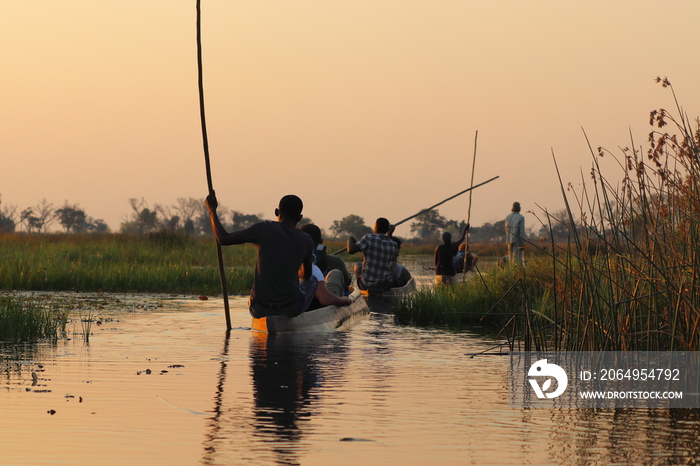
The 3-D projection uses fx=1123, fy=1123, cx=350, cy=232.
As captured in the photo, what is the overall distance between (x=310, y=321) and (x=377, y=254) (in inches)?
271

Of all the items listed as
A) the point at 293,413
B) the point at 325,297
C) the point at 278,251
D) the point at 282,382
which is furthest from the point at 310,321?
the point at 293,413

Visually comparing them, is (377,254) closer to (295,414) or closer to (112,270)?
(112,270)

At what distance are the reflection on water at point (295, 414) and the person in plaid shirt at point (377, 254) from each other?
7820 millimetres

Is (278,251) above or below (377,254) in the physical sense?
below

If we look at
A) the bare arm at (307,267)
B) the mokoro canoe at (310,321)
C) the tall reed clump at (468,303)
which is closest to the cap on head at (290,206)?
the bare arm at (307,267)

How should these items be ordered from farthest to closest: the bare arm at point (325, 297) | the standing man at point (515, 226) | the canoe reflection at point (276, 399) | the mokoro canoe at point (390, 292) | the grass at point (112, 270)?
the standing man at point (515, 226) → the grass at point (112, 270) → the mokoro canoe at point (390, 292) → the bare arm at point (325, 297) → the canoe reflection at point (276, 399)

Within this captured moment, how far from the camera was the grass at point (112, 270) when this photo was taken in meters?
24.7

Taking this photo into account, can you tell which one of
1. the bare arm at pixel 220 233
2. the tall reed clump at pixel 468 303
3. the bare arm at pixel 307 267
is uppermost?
the bare arm at pixel 220 233

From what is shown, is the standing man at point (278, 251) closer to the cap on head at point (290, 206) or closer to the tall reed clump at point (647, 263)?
the cap on head at point (290, 206)

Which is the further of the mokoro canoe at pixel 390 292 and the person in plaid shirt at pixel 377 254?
the mokoro canoe at pixel 390 292

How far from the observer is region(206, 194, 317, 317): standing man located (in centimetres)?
1380

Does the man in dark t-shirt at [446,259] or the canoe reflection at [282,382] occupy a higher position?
the man in dark t-shirt at [446,259]

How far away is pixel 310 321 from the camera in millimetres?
15109

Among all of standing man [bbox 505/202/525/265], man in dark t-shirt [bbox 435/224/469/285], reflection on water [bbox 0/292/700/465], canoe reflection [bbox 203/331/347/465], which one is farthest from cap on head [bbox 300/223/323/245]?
standing man [bbox 505/202/525/265]
